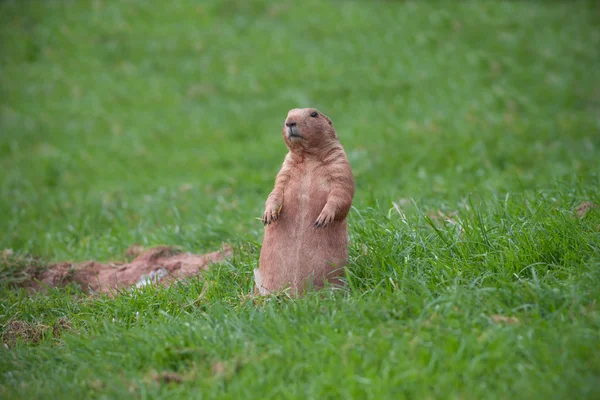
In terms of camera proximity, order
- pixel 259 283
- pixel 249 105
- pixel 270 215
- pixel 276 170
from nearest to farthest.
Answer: pixel 270 215 < pixel 259 283 < pixel 276 170 < pixel 249 105

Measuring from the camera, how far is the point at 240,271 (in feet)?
13.4

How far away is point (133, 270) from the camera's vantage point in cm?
467

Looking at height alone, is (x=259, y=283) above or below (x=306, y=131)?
below

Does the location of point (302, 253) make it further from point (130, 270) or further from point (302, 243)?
point (130, 270)

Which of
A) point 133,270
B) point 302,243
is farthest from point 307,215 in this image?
point 133,270

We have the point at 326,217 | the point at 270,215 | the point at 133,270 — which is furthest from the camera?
the point at 133,270

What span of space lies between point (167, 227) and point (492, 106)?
5.60 meters

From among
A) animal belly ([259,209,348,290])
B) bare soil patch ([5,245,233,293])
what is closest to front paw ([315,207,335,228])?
animal belly ([259,209,348,290])

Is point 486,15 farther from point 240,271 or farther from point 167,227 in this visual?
point 240,271

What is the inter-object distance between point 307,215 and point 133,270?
178cm

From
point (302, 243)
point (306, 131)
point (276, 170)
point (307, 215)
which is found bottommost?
point (276, 170)

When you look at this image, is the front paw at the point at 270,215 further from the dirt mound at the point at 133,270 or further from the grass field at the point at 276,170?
the dirt mound at the point at 133,270

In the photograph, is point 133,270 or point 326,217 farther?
point 133,270

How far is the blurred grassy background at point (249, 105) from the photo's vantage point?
6.61 metres
